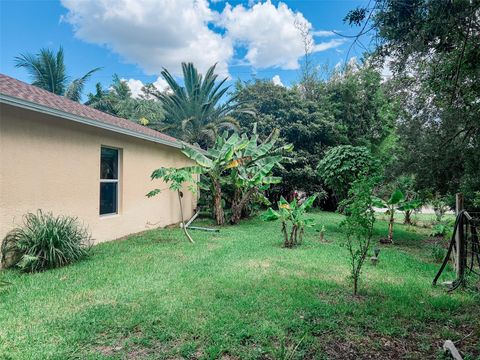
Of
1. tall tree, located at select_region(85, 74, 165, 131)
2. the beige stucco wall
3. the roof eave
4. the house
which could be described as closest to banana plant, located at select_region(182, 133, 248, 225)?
the house

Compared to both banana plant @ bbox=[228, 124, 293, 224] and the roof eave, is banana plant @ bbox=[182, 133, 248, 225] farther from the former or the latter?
the roof eave

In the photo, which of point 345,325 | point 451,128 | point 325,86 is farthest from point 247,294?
point 325,86

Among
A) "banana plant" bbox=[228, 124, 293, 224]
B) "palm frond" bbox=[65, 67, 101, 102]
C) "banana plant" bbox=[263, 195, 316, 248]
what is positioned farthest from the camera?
"palm frond" bbox=[65, 67, 101, 102]

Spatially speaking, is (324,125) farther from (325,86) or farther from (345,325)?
(345,325)

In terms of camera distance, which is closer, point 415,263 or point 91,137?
point 415,263

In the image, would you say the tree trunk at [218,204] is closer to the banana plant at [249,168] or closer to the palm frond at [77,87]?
the banana plant at [249,168]

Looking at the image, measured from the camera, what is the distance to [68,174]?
697 centimetres

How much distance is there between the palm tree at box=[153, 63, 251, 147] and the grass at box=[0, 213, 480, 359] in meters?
12.8

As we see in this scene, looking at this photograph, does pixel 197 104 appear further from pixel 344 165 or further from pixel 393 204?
pixel 393 204

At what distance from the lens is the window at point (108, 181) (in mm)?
8273

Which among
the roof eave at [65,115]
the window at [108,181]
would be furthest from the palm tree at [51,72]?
the window at [108,181]

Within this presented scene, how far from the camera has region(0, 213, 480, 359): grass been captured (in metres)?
3.07

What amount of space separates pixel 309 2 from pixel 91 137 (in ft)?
19.5

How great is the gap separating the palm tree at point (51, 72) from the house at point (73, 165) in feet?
61.8
